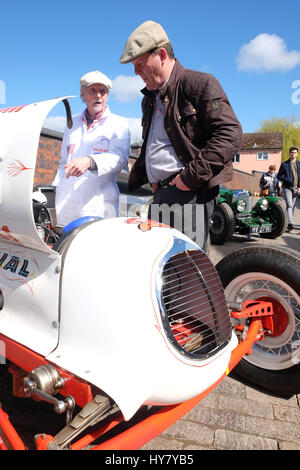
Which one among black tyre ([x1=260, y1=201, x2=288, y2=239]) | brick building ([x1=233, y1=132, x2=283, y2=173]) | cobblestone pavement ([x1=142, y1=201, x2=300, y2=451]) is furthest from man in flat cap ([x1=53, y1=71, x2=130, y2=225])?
brick building ([x1=233, y1=132, x2=283, y2=173])

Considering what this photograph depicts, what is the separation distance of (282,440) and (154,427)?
2.87 feet

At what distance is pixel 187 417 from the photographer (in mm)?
2080

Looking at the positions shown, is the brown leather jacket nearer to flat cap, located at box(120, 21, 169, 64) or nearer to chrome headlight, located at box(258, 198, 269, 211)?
flat cap, located at box(120, 21, 169, 64)

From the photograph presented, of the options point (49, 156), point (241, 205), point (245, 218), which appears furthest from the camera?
point (49, 156)

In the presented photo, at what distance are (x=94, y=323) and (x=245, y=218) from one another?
8086 mm

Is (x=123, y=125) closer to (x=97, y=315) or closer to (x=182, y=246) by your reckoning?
(x=182, y=246)

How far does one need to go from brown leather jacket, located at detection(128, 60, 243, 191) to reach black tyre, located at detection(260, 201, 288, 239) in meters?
7.00

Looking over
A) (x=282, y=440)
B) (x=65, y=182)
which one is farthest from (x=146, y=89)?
(x=282, y=440)

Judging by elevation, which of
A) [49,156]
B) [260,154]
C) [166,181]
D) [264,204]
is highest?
[260,154]

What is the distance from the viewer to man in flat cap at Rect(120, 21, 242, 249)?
7.02 feet

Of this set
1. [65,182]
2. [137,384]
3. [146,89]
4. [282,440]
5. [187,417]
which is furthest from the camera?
[65,182]

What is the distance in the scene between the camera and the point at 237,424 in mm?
2016

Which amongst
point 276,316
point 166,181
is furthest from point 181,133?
point 276,316

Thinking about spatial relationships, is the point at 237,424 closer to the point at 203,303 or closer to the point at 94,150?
the point at 203,303
